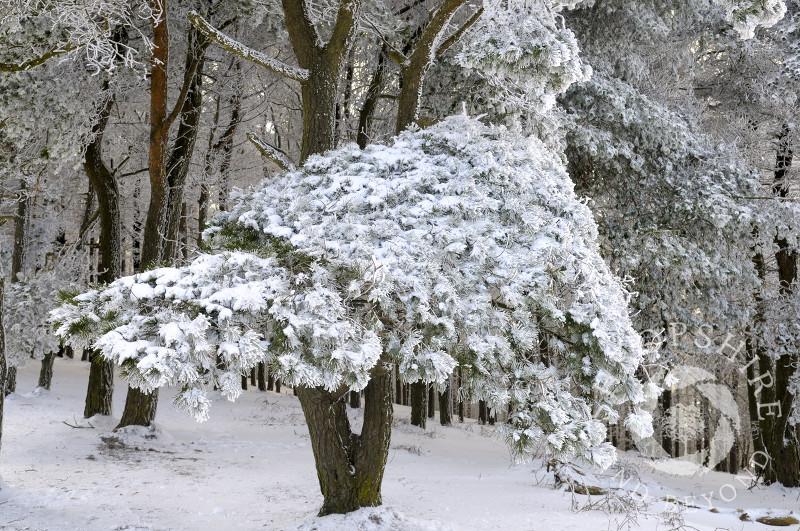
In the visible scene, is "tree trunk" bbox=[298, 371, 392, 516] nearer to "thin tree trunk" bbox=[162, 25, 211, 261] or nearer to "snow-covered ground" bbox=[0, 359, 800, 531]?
"snow-covered ground" bbox=[0, 359, 800, 531]

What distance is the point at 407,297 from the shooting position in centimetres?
430

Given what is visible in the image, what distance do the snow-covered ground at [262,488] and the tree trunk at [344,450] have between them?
8.5 inches

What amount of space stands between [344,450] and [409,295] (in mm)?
2403

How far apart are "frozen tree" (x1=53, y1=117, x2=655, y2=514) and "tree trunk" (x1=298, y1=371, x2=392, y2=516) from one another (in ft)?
3.53

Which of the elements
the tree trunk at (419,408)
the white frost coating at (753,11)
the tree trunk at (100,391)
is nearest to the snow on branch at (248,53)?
the white frost coating at (753,11)

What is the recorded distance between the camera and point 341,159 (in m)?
5.46

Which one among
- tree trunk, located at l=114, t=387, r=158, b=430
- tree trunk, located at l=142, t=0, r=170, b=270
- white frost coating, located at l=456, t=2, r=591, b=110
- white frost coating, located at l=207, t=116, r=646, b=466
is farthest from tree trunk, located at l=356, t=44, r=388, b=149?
white frost coating, located at l=207, t=116, r=646, b=466

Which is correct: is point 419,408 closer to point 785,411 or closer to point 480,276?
point 785,411

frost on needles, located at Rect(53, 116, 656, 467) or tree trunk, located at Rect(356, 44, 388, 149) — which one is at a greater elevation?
tree trunk, located at Rect(356, 44, 388, 149)

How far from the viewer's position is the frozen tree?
12.8 ft

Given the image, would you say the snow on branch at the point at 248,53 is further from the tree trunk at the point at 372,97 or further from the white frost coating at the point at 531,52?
the tree trunk at the point at 372,97

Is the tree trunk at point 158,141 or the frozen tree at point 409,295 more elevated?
the tree trunk at point 158,141

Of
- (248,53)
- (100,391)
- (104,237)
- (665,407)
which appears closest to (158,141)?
(104,237)

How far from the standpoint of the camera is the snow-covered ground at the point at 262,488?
620 centimetres
